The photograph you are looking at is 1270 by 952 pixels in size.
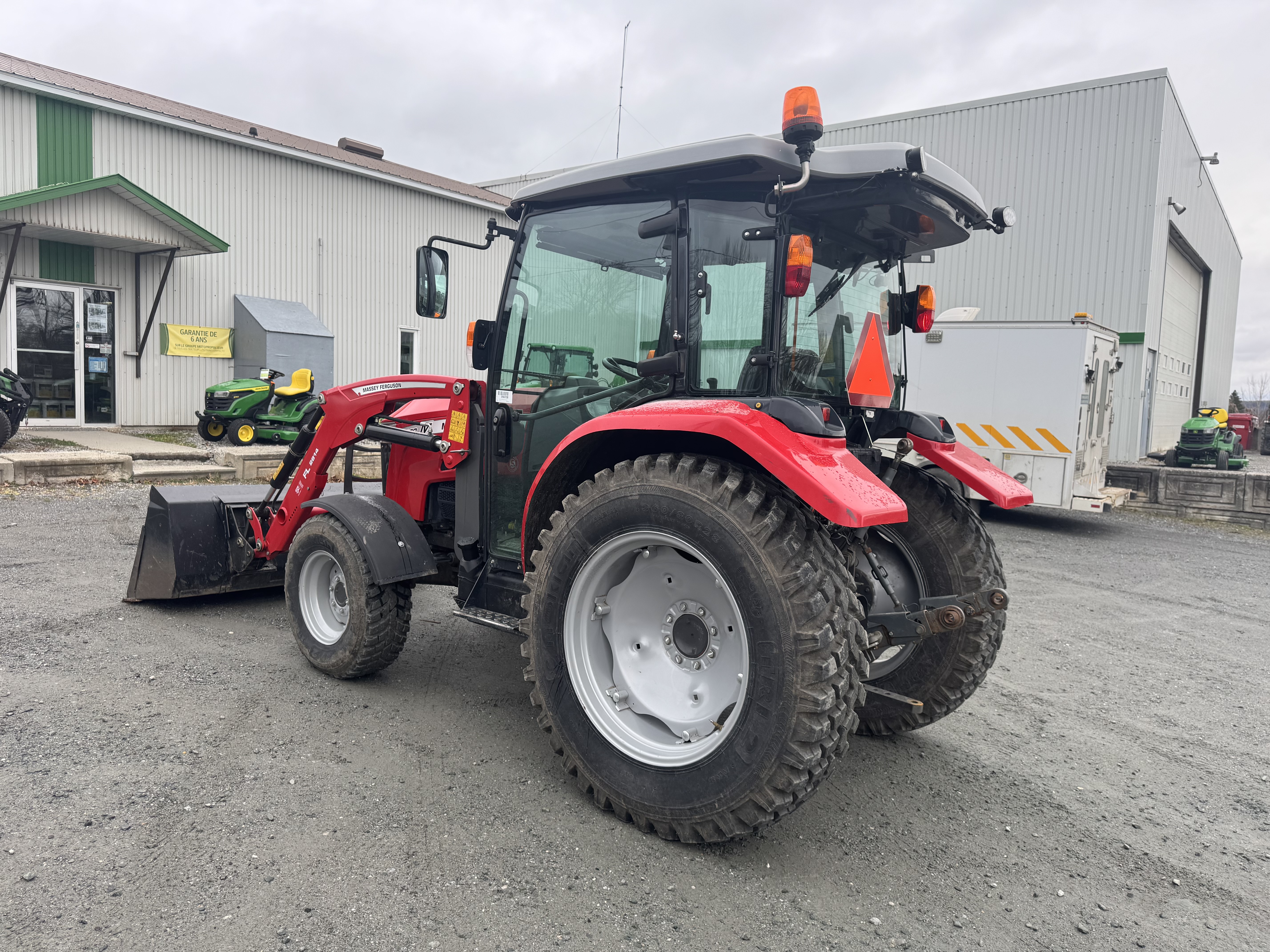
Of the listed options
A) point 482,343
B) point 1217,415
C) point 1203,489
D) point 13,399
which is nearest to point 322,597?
point 482,343

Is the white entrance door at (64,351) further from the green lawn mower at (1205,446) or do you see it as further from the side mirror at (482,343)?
the green lawn mower at (1205,446)

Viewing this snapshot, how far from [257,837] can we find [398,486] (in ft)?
7.11

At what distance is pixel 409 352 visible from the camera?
1978 cm

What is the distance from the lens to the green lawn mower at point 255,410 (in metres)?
13.0

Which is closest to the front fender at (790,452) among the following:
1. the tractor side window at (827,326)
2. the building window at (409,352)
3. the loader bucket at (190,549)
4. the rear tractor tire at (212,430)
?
the tractor side window at (827,326)

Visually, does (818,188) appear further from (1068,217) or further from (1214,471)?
(1068,217)

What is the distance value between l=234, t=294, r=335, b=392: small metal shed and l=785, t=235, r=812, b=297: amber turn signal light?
44.9 ft

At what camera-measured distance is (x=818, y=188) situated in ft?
9.54

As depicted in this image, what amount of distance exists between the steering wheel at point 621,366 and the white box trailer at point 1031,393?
25.1ft

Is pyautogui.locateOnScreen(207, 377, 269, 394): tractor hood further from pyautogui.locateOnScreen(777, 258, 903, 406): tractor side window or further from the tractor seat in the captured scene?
pyautogui.locateOnScreen(777, 258, 903, 406): tractor side window

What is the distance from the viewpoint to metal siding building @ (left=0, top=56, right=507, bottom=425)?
1302cm

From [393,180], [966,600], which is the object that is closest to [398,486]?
[966,600]

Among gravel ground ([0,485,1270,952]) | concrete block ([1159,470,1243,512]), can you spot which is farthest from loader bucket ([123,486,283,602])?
concrete block ([1159,470,1243,512])

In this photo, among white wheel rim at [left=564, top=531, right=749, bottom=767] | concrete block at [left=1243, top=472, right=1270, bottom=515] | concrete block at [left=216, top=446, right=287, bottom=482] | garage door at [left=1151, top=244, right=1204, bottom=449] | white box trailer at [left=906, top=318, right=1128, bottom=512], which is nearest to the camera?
white wheel rim at [left=564, top=531, right=749, bottom=767]
